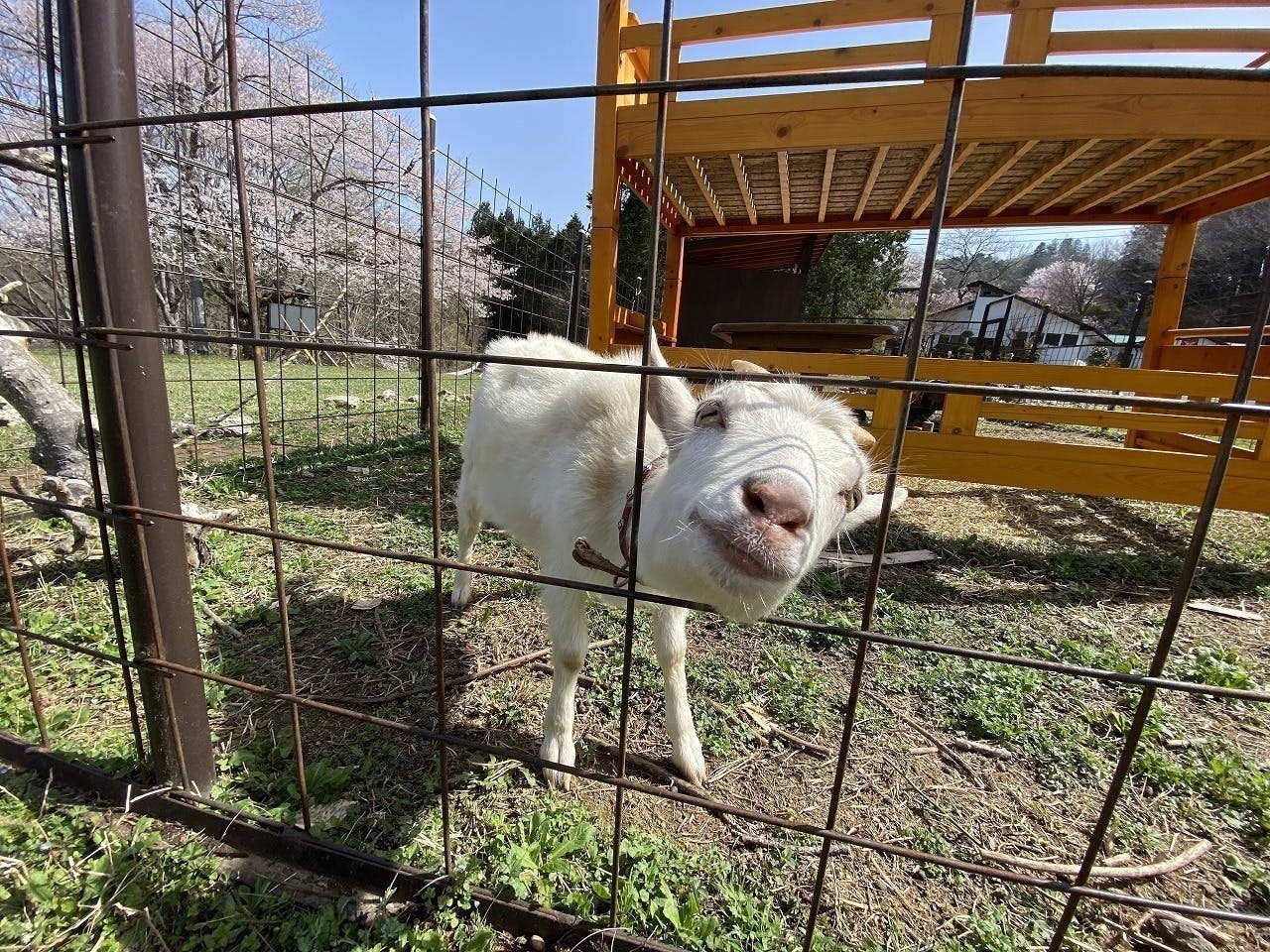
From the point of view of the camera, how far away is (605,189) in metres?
4.52

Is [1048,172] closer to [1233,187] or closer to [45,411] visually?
[1233,187]

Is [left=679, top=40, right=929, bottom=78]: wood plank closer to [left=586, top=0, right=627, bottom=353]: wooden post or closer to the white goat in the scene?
[left=586, top=0, right=627, bottom=353]: wooden post

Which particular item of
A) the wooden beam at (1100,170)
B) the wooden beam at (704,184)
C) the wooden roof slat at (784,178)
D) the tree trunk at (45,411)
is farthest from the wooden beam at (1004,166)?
the tree trunk at (45,411)

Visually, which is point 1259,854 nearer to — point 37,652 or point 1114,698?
point 1114,698

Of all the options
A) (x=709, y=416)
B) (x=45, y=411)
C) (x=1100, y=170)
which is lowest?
(x=45, y=411)

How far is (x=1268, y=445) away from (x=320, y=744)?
644cm

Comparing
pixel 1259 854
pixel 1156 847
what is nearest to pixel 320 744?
pixel 1156 847

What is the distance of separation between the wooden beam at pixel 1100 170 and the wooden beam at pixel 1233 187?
1051 millimetres

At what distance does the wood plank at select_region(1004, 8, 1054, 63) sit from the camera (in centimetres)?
381

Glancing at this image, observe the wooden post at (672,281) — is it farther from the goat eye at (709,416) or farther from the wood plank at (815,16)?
the goat eye at (709,416)

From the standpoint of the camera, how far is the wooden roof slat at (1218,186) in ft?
15.3

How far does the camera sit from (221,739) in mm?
2275

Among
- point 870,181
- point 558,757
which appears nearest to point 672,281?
point 870,181

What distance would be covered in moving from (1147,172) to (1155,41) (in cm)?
111
